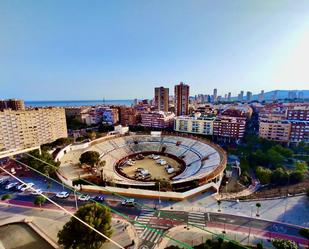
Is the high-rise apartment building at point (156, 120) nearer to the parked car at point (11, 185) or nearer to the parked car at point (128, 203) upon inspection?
the parked car at point (128, 203)

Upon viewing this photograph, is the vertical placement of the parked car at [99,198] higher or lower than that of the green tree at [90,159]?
lower

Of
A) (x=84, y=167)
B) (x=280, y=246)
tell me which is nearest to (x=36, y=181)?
(x=84, y=167)

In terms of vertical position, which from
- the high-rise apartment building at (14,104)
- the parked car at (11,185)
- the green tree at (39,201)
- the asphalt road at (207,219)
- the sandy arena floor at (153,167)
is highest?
the high-rise apartment building at (14,104)

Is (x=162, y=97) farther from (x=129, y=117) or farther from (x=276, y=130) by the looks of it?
(x=276, y=130)

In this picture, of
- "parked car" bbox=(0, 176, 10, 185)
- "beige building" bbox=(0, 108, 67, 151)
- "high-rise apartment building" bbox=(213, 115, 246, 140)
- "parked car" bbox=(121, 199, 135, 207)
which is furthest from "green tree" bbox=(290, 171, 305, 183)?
"beige building" bbox=(0, 108, 67, 151)

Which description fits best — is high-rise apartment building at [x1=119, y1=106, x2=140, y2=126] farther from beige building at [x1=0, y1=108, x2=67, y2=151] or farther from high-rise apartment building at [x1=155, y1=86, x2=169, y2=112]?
beige building at [x1=0, y1=108, x2=67, y2=151]

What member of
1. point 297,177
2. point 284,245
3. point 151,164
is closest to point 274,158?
point 297,177

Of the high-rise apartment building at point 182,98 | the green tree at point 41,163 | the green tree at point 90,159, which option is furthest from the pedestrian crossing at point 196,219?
the high-rise apartment building at point 182,98

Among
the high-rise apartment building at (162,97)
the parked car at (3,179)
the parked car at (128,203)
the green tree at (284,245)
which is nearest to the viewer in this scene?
the green tree at (284,245)
